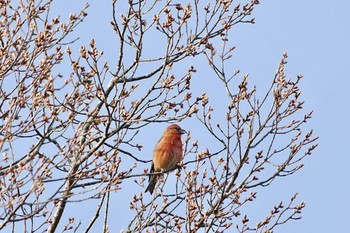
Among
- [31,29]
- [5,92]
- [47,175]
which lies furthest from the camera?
[31,29]

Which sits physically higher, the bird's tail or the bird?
the bird

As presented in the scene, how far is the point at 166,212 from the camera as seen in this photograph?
8.36 meters

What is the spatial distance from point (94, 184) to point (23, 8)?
6.62 feet

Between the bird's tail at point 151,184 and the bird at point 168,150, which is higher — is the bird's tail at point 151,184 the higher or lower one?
the lower one

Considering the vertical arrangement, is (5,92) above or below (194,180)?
above

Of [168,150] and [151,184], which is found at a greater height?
[168,150]

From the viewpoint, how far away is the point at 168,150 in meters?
11.3

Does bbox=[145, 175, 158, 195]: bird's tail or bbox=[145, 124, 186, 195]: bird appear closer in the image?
bbox=[145, 175, 158, 195]: bird's tail

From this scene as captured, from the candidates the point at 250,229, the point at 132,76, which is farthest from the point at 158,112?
the point at 250,229

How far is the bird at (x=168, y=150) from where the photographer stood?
1109 centimetres

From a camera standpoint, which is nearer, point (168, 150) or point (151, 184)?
point (151, 184)

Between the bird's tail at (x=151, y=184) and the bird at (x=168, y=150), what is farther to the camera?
the bird at (x=168, y=150)

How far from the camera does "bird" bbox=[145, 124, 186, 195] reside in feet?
36.4

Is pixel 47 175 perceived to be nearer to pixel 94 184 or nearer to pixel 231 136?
pixel 94 184
